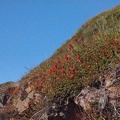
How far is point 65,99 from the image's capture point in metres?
10.4

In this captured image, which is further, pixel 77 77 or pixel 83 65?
pixel 83 65

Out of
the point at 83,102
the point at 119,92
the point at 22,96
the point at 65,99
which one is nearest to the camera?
the point at 119,92

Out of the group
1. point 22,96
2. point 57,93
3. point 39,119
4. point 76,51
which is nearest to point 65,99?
point 57,93

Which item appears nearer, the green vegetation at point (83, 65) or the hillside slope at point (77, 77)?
the hillside slope at point (77, 77)

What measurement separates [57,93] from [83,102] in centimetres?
100

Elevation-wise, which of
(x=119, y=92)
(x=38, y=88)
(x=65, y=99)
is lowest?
(x=119, y=92)

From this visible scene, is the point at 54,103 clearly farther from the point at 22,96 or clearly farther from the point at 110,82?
the point at 22,96

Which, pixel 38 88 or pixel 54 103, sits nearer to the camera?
pixel 54 103

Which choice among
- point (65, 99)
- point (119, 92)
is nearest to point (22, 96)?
point (65, 99)

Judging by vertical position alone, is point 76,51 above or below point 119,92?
above

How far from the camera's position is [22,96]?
13305 millimetres

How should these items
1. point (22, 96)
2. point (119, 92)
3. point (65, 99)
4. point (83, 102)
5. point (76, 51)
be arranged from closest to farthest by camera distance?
1. point (119, 92)
2. point (83, 102)
3. point (65, 99)
4. point (76, 51)
5. point (22, 96)

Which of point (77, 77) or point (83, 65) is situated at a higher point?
point (83, 65)

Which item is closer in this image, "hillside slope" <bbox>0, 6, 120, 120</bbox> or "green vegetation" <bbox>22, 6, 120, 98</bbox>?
"hillside slope" <bbox>0, 6, 120, 120</bbox>
